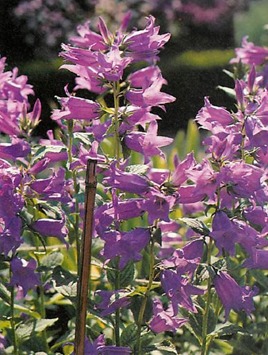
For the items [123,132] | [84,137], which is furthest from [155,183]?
[84,137]

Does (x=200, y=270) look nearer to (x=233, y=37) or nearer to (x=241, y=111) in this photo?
(x=241, y=111)

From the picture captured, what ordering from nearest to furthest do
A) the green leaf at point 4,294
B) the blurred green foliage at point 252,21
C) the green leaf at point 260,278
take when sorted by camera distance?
the green leaf at point 4,294, the green leaf at point 260,278, the blurred green foliage at point 252,21

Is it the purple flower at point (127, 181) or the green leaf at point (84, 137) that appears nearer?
→ the purple flower at point (127, 181)

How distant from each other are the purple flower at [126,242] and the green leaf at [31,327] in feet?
1.29

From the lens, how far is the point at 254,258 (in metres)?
1.52

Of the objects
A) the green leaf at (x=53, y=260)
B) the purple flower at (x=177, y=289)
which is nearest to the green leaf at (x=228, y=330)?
the purple flower at (x=177, y=289)

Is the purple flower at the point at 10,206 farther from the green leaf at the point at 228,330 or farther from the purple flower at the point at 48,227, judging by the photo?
the green leaf at the point at 228,330

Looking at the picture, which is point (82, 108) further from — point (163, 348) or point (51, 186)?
point (163, 348)

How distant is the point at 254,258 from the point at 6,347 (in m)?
0.73

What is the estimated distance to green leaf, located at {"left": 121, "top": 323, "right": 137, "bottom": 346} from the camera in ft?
5.50

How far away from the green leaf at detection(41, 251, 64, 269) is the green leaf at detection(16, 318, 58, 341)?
9 cm

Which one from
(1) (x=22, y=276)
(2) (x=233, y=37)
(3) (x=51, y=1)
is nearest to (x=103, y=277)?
(1) (x=22, y=276)

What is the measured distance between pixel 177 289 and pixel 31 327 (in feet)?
1.51

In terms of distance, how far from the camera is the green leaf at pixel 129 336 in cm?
168
